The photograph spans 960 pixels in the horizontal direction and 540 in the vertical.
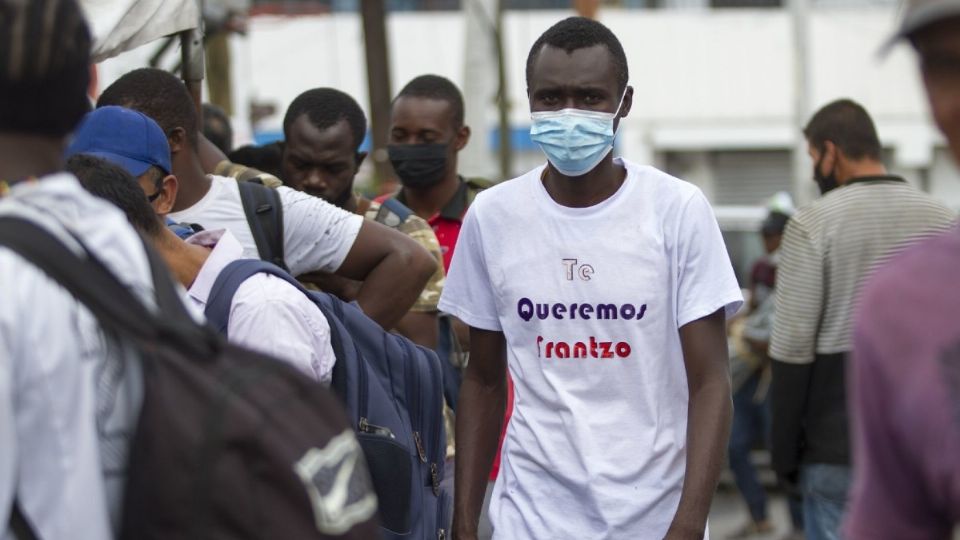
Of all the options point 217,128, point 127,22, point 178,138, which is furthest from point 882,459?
point 217,128

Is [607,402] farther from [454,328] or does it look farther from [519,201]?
[454,328]

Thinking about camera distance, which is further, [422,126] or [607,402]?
[422,126]

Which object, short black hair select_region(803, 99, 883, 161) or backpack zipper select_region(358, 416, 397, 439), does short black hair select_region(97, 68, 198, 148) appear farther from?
short black hair select_region(803, 99, 883, 161)

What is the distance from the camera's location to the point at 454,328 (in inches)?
247

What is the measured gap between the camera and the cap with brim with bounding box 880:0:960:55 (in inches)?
82.1

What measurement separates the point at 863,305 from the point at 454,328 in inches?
163

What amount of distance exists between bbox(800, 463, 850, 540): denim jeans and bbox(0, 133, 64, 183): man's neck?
4504 millimetres

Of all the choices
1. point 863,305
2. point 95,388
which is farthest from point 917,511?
point 95,388

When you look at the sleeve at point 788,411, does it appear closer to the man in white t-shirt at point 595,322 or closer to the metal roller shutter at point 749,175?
the man in white t-shirt at point 595,322

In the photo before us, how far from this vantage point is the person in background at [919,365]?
206 centimetres

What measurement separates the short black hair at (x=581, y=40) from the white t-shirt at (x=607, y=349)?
1.00 feet

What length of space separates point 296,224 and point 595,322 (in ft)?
3.48

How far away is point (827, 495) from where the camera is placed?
6.37 meters

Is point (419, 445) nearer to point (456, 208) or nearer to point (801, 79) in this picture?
point (456, 208)
